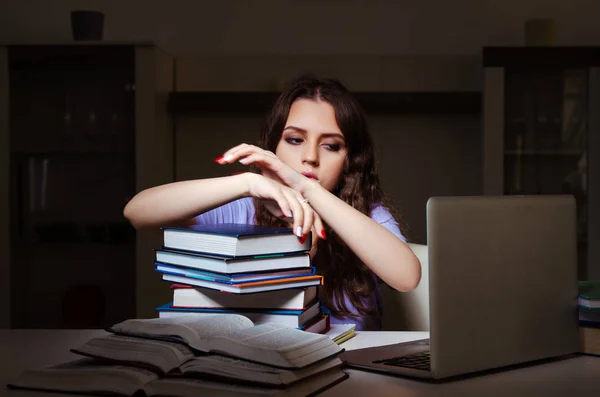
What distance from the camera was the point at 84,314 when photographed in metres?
3.34

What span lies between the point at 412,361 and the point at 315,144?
0.82m

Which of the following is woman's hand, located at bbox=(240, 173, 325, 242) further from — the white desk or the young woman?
the white desk

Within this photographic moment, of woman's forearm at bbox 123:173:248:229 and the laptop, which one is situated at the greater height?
woman's forearm at bbox 123:173:248:229

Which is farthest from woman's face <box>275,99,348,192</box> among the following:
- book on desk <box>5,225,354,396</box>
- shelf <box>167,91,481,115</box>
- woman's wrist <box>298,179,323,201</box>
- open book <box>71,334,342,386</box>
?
shelf <box>167,91,481,115</box>

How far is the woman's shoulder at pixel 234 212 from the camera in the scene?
1.81 metres

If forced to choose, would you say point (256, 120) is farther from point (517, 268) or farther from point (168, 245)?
point (517, 268)

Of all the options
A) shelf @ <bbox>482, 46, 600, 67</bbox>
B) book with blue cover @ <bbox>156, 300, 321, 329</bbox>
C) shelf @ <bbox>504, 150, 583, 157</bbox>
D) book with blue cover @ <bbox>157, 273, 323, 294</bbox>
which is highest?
shelf @ <bbox>482, 46, 600, 67</bbox>

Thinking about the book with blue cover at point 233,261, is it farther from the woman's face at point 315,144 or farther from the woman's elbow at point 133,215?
the woman's face at point 315,144

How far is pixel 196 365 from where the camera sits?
88 cm

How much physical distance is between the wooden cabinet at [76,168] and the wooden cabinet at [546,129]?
153cm

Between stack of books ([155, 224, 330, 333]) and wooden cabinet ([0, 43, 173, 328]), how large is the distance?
2.03 meters

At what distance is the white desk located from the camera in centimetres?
89

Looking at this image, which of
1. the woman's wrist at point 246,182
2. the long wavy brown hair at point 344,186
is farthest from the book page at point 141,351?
the long wavy brown hair at point 344,186

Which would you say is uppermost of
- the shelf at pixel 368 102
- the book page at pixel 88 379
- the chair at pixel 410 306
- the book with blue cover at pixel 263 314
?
the shelf at pixel 368 102
